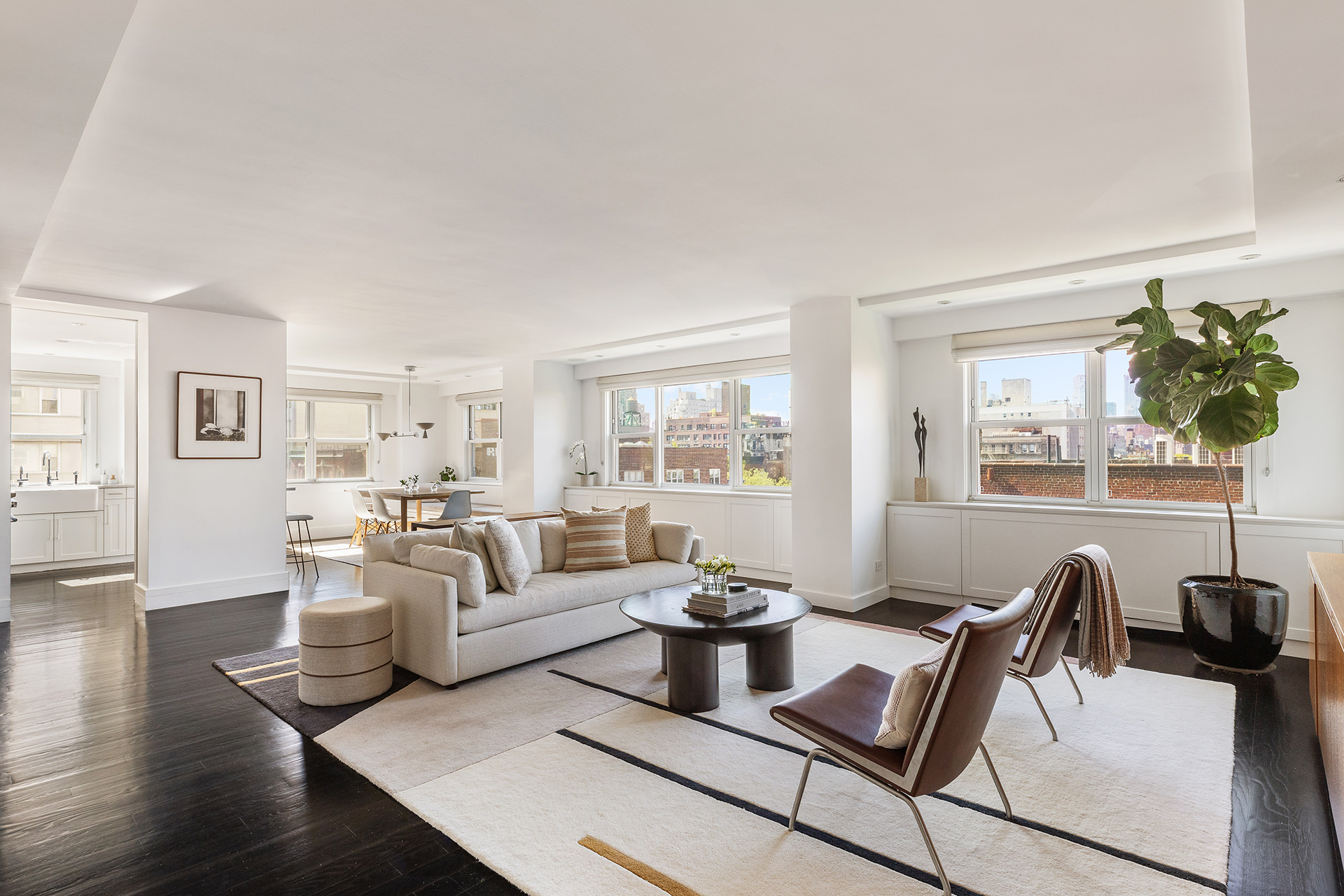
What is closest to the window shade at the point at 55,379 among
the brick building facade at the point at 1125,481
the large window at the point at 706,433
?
the large window at the point at 706,433

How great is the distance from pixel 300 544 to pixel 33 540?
2511 millimetres

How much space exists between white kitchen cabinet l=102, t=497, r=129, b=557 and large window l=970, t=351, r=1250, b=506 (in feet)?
29.7

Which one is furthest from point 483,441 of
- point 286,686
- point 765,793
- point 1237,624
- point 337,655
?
point 1237,624

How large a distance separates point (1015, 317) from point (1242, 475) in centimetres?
187

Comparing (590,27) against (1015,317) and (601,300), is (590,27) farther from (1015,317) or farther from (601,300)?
(1015,317)

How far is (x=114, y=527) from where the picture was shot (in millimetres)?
7836

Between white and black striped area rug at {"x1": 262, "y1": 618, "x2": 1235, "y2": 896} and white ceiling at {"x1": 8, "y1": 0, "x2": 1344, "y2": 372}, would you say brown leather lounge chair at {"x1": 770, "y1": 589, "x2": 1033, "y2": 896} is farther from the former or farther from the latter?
white ceiling at {"x1": 8, "y1": 0, "x2": 1344, "y2": 372}

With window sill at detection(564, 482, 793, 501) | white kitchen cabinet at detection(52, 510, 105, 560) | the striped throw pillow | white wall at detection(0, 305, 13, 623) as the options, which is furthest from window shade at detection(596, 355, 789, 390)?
white kitchen cabinet at detection(52, 510, 105, 560)

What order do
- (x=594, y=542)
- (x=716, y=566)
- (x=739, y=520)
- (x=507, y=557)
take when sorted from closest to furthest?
1. (x=716, y=566)
2. (x=507, y=557)
3. (x=594, y=542)
4. (x=739, y=520)

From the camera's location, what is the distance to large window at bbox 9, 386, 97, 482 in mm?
7824

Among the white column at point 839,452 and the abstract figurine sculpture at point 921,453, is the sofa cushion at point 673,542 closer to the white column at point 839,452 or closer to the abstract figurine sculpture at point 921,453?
the white column at point 839,452

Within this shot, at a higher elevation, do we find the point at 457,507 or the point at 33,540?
the point at 457,507

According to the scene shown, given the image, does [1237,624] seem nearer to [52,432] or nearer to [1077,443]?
[1077,443]

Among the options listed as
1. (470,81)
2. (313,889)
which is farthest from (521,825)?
(470,81)
